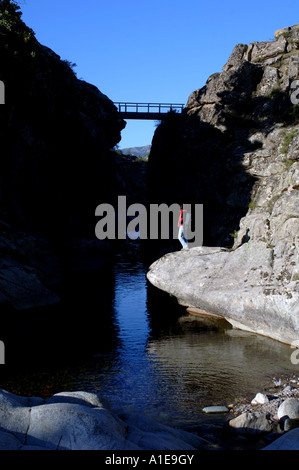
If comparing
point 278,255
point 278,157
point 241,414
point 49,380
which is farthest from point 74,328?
point 278,157

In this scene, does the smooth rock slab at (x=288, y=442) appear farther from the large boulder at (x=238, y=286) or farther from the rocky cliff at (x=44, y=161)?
the rocky cliff at (x=44, y=161)

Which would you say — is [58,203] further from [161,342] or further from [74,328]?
[161,342]

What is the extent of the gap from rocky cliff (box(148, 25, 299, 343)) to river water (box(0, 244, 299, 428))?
128cm

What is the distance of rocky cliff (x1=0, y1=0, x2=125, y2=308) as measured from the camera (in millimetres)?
25344

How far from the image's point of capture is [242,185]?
102 ft

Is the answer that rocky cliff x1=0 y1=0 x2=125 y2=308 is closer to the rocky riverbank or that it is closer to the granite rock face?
the rocky riverbank

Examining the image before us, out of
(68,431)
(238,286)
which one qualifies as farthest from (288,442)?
(238,286)

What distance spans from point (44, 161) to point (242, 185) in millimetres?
16429

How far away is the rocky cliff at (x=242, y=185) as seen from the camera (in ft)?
55.1

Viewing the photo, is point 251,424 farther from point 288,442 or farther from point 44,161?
point 44,161

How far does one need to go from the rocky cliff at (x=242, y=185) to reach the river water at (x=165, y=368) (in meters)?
1.28

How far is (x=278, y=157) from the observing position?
2884 cm

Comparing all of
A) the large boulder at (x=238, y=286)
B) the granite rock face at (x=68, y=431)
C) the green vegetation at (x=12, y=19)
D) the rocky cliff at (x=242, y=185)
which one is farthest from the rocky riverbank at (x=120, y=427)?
the green vegetation at (x=12, y=19)

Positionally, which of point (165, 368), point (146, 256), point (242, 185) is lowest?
point (165, 368)
